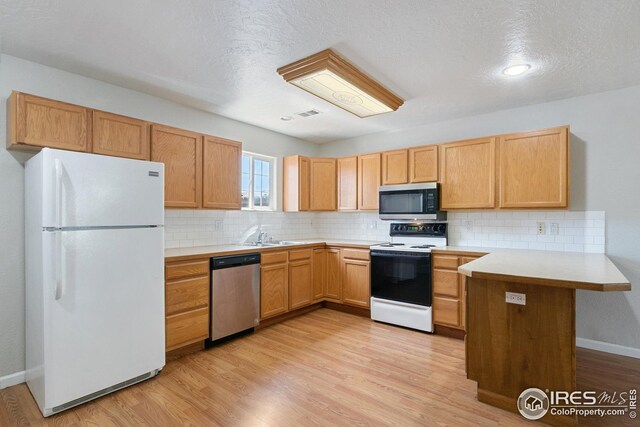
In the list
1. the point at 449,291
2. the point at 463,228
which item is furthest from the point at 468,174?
the point at 449,291

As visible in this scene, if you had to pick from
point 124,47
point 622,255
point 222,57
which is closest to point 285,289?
point 222,57

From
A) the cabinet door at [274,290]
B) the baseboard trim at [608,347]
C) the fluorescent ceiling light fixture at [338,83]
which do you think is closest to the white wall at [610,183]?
the baseboard trim at [608,347]

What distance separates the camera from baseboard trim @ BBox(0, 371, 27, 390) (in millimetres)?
2269

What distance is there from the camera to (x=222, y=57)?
235 cm

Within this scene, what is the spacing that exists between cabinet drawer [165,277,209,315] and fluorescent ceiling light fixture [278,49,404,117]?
1.99m

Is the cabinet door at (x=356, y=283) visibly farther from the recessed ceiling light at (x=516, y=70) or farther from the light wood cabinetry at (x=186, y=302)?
the recessed ceiling light at (x=516, y=70)

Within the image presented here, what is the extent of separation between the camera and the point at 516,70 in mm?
2539

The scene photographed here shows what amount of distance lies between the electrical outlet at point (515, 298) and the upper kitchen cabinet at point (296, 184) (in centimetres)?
293

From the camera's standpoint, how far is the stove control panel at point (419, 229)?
3.84m

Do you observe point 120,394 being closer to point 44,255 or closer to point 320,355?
point 44,255

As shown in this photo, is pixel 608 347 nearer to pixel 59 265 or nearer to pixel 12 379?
pixel 59 265

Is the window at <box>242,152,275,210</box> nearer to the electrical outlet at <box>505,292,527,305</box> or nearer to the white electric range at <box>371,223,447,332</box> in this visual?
the white electric range at <box>371,223,447,332</box>

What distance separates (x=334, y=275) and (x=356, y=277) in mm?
354

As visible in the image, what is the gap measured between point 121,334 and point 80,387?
37 centimetres
